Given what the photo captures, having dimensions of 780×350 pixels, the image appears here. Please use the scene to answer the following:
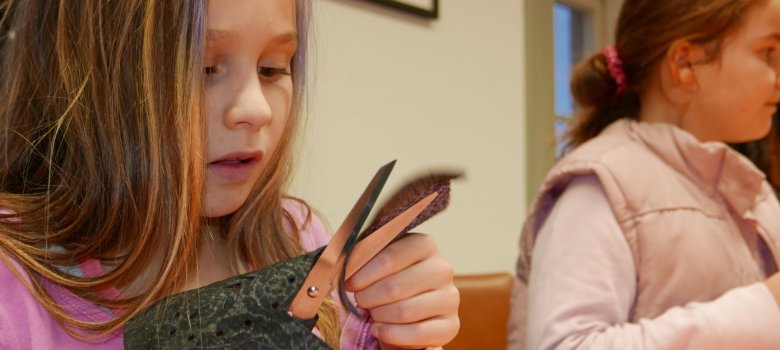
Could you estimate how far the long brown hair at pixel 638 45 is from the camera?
0.94 meters

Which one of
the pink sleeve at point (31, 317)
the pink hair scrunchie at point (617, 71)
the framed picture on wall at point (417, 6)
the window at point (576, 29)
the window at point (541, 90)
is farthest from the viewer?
the window at point (576, 29)

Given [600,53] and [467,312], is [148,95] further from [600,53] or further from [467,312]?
[600,53]

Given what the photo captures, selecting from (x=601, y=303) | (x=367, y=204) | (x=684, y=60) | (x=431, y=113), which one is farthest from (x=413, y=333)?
(x=431, y=113)

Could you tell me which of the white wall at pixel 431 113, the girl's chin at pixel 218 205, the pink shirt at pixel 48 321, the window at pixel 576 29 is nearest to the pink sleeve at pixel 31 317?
the pink shirt at pixel 48 321

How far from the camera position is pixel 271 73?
1.92ft

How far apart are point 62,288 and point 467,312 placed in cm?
61

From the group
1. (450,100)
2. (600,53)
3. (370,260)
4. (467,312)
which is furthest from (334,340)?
(450,100)

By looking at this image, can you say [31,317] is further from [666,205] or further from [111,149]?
[666,205]

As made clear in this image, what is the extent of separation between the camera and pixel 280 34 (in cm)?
55

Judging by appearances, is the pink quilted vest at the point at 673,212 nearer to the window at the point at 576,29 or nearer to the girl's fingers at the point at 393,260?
the girl's fingers at the point at 393,260

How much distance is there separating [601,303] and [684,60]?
1.20 feet

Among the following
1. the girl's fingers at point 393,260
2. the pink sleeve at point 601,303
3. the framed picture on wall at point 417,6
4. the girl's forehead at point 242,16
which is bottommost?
the pink sleeve at point 601,303

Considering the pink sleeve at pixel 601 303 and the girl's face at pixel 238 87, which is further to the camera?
the pink sleeve at pixel 601 303

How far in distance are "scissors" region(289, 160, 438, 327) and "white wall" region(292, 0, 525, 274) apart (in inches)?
17.9
